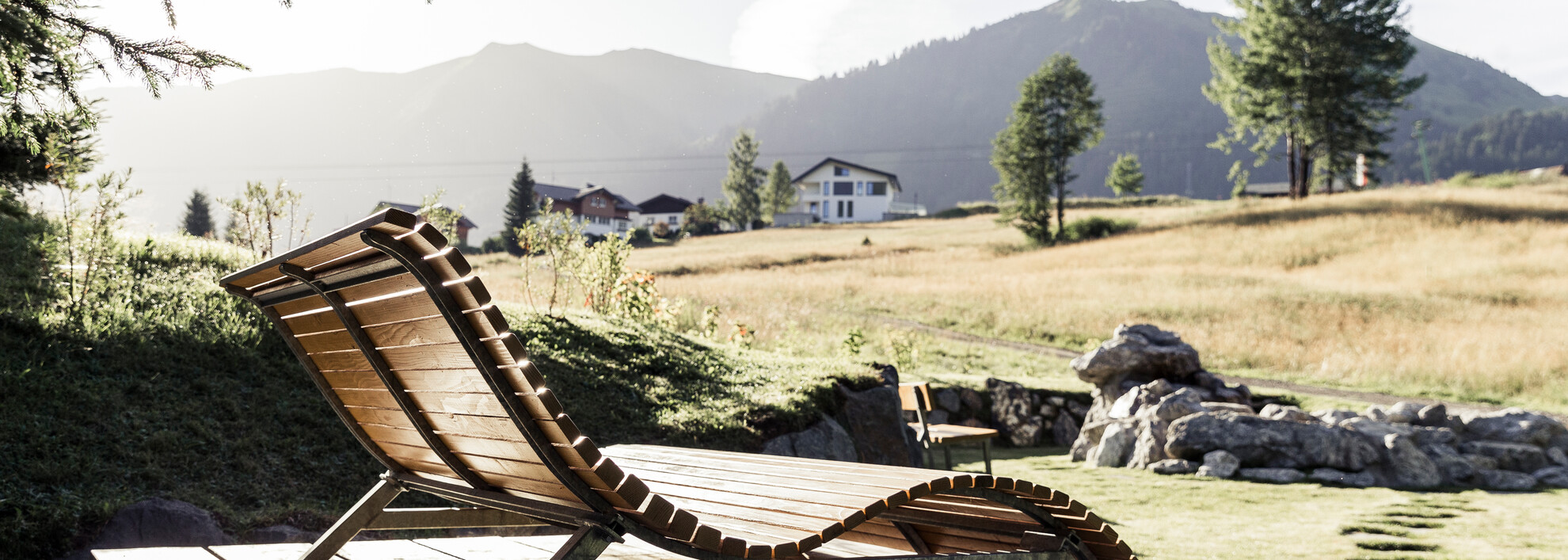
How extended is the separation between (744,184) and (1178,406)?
62.9m

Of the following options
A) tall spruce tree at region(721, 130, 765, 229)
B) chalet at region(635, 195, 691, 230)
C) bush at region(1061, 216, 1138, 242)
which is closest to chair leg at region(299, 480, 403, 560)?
bush at region(1061, 216, 1138, 242)

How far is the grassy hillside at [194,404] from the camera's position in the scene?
3.64m

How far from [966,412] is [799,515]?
28.1 feet

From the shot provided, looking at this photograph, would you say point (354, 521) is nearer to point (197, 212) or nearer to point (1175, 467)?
point (1175, 467)

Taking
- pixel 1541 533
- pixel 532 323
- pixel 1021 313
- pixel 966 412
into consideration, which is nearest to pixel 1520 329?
pixel 1021 313

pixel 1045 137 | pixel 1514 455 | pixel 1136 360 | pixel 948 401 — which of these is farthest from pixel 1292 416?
pixel 1045 137

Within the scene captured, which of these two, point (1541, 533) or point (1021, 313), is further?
point (1021, 313)

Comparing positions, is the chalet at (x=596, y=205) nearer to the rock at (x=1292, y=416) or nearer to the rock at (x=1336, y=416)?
the rock at (x=1336, y=416)

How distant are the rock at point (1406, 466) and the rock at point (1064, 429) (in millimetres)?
3496

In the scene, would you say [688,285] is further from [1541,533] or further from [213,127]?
[213,127]

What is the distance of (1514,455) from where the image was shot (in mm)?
7332

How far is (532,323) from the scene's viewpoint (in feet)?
22.6

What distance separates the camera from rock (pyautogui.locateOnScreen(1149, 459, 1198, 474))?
7.28 m

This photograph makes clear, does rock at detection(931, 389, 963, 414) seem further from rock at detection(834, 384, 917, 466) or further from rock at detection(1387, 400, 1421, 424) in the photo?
rock at detection(1387, 400, 1421, 424)
